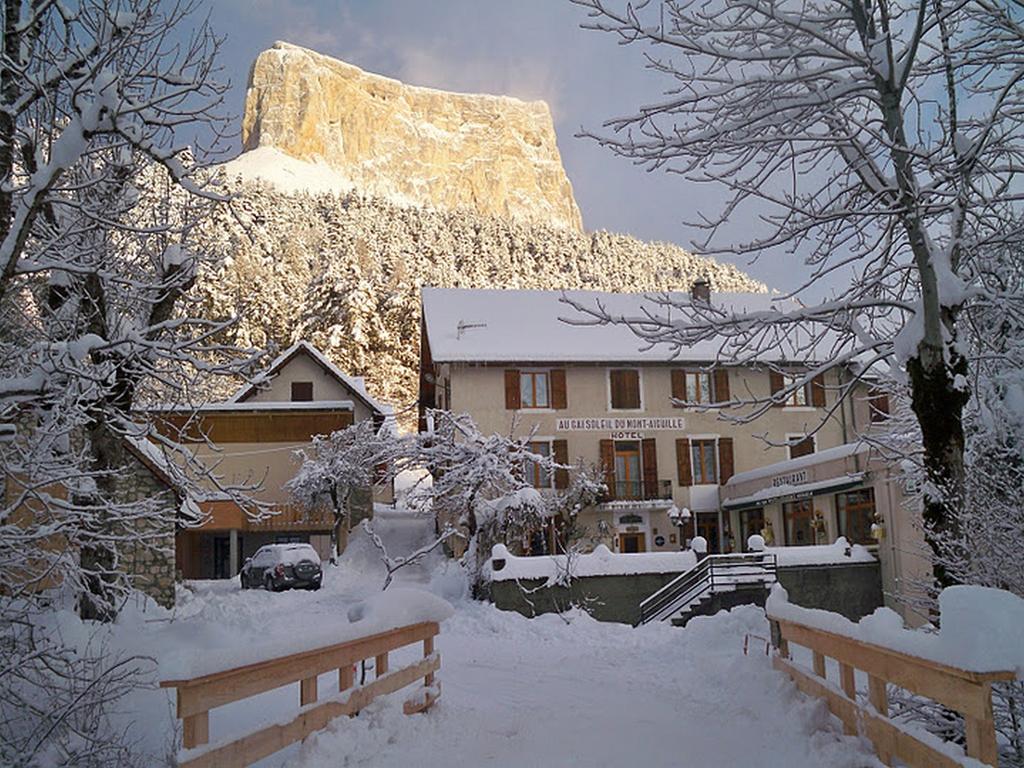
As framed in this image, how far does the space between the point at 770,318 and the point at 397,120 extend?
16373 cm

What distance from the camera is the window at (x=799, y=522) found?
31.6 meters

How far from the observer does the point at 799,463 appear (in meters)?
31.0

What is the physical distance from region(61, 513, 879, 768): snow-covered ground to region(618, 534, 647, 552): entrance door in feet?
63.2

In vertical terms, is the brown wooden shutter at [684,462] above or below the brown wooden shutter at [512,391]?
below

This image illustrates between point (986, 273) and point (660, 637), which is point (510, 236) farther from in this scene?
point (986, 273)

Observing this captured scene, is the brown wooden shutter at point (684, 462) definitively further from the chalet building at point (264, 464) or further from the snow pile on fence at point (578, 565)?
the chalet building at point (264, 464)

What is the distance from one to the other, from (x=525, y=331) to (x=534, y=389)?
8.86 feet

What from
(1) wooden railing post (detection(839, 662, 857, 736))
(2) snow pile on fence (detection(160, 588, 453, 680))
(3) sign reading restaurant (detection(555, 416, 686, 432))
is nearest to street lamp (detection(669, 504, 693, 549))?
(3) sign reading restaurant (detection(555, 416, 686, 432))

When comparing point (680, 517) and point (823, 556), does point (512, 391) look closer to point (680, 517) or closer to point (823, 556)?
point (680, 517)

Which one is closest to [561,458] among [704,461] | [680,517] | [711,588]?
[680,517]

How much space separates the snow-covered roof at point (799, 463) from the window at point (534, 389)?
7426 mm

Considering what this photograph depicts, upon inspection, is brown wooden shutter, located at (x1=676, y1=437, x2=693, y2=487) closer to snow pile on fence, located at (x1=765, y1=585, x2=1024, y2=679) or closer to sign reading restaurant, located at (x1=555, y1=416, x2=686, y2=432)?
sign reading restaurant, located at (x1=555, y1=416, x2=686, y2=432)

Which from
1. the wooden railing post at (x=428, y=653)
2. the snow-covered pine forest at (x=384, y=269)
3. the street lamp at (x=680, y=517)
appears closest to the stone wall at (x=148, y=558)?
the wooden railing post at (x=428, y=653)

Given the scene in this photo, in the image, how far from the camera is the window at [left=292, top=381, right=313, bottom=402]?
129 feet
